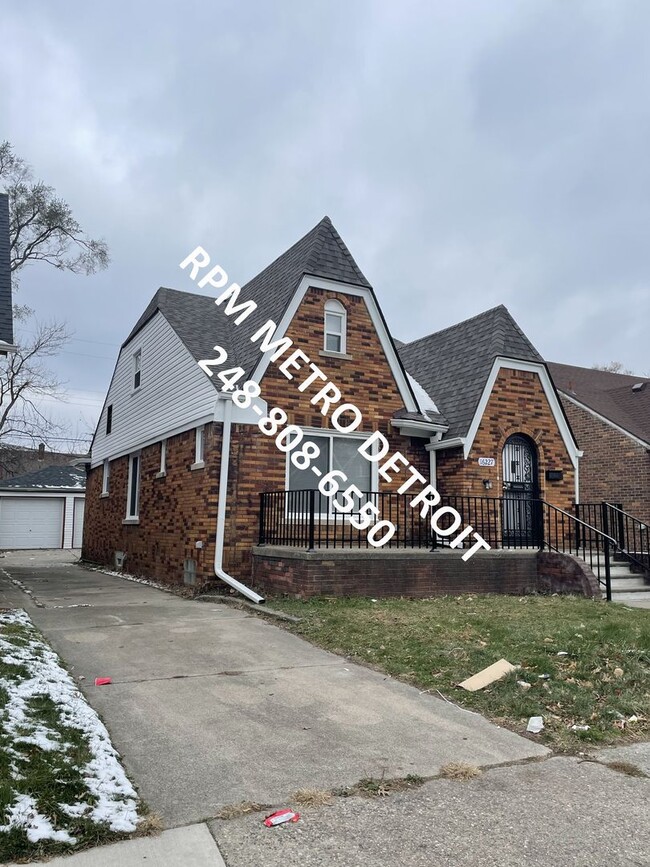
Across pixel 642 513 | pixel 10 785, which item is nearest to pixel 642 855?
pixel 10 785

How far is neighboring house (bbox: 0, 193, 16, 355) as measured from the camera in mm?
10148

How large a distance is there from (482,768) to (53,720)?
2827 mm

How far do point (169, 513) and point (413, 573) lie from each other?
5.68 m

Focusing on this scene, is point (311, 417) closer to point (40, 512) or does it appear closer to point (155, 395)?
point (155, 395)

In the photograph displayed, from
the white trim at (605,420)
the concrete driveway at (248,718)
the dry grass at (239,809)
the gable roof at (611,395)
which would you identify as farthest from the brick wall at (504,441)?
the dry grass at (239,809)

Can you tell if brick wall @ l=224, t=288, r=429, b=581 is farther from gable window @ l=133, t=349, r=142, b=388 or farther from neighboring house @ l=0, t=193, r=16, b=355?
gable window @ l=133, t=349, r=142, b=388

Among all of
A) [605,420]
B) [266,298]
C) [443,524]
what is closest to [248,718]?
[443,524]

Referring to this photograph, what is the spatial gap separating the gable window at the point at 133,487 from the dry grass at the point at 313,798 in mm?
14030

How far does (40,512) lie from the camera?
32.2m

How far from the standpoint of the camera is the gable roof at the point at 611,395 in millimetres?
19906

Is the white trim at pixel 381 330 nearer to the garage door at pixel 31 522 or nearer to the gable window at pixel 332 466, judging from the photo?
the gable window at pixel 332 466

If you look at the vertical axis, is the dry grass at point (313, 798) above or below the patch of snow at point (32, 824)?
below

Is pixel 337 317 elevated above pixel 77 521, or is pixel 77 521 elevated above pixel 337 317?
→ pixel 337 317

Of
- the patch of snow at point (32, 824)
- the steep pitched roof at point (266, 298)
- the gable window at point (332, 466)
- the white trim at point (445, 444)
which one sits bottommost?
the patch of snow at point (32, 824)
